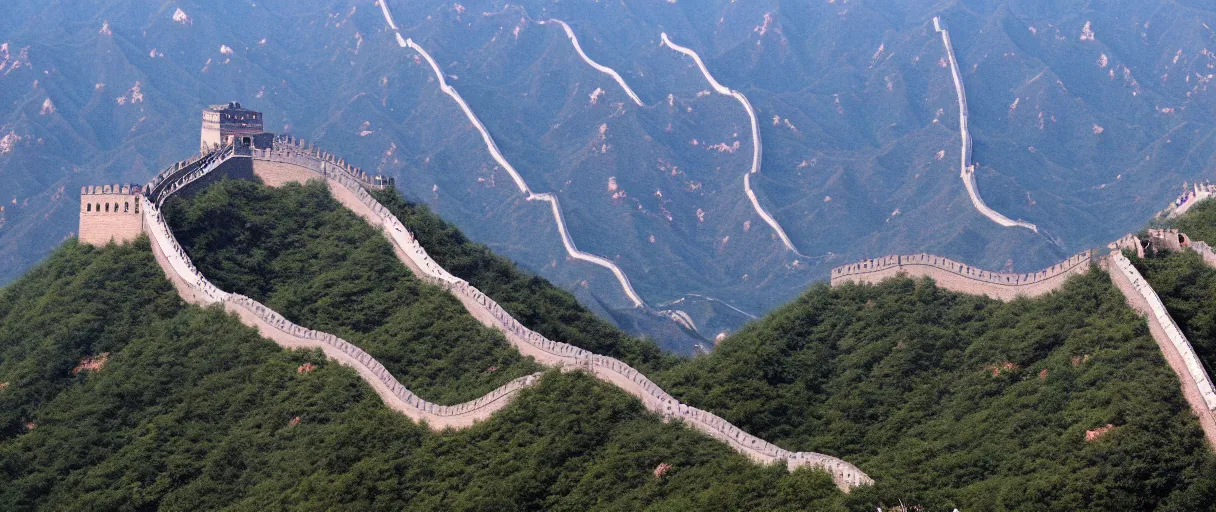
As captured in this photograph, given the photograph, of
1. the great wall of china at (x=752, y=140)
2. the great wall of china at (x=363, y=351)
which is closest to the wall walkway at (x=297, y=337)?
the great wall of china at (x=363, y=351)

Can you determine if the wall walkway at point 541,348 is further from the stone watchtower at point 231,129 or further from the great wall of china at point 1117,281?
the great wall of china at point 1117,281

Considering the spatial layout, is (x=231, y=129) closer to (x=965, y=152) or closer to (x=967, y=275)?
(x=967, y=275)

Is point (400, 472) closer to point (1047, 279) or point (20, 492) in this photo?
point (20, 492)

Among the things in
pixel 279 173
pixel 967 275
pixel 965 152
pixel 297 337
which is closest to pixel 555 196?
pixel 965 152

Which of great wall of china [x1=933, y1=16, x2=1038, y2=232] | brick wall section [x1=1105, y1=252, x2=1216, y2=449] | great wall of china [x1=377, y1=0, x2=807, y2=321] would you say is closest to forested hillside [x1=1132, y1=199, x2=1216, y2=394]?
brick wall section [x1=1105, y1=252, x2=1216, y2=449]

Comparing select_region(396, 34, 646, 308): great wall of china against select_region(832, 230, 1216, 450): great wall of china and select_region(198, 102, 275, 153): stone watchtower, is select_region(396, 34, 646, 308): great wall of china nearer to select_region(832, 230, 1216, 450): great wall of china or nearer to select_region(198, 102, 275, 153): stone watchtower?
select_region(198, 102, 275, 153): stone watchtower

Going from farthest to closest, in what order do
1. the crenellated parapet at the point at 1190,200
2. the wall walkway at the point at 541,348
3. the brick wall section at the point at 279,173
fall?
the brick wall section at the point at 279,173
the crenellated parapet at the point at 1190,200
the wall walkway at the point at 541,348

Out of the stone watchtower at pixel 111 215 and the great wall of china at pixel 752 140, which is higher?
the great wall of china at pixel 752 140
